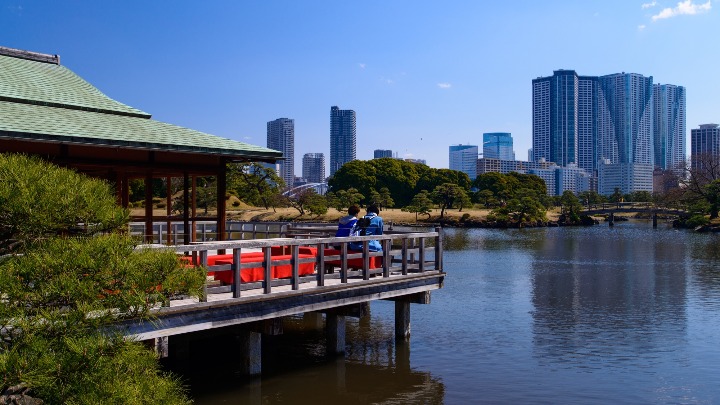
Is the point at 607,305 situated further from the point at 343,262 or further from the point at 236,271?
the point at 236,271

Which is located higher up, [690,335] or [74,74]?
[74,74]

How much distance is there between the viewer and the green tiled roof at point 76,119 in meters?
12.2

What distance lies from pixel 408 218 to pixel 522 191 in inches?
662

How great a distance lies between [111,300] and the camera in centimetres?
699

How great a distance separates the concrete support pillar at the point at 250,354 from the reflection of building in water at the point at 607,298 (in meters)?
7.61

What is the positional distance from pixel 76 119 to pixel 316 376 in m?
7.21

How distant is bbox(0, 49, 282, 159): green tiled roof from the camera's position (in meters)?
12.2

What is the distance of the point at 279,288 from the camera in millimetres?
12750

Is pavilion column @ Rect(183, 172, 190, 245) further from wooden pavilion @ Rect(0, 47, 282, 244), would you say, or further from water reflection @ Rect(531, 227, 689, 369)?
water reflection @ Rect(531, 227, 689, 369)

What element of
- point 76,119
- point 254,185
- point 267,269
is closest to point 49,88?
point 76,119

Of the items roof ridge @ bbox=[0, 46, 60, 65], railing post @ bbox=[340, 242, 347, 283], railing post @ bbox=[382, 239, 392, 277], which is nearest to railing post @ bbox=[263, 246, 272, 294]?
railing post @ bbox=[340, 242, 347, 283]

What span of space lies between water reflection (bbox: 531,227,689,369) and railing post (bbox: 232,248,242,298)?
8.60m

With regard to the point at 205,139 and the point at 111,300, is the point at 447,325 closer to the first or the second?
the point at 205,139

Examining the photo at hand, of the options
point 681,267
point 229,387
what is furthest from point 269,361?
point 681,267
